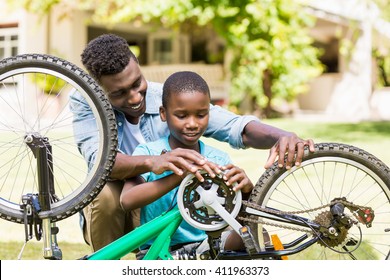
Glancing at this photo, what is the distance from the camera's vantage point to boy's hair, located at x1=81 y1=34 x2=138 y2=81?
9.66 feet

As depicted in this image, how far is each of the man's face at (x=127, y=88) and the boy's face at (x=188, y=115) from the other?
230 mm

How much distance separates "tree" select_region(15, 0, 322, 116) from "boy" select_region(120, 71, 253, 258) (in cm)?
1103

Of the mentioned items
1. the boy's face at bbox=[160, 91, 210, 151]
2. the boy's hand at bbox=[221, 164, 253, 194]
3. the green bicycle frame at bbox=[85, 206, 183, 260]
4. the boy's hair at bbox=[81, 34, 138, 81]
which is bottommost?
the green bicycle frame at bbox=[85, 206, 183, 260]

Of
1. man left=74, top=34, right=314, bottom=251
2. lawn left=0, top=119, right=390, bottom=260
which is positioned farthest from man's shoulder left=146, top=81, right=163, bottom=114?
lawn left=0, top=119, right=390, bottom=260

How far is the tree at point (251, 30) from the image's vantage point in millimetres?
13938

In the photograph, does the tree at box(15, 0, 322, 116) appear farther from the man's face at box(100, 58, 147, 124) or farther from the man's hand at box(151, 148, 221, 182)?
the man's hand at box(151, 148, 221, 182)

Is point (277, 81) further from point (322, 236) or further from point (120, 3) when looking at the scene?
point (322, 236)

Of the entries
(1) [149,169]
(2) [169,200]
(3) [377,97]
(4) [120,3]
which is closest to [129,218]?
(2) [169,200]

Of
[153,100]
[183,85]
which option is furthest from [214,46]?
[183,85]

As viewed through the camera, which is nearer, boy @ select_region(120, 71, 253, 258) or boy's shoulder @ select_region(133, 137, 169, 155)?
boy @ select_region(120, 71, 253, 258)

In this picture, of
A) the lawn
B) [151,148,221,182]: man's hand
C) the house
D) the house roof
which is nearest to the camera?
[151,148,221,182]: man's hand

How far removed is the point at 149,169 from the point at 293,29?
12595mm

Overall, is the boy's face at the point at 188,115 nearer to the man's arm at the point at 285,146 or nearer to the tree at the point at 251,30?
the man's arm at the point at 285,146

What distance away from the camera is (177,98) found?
2775mm
